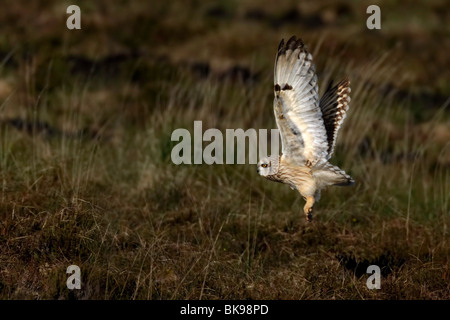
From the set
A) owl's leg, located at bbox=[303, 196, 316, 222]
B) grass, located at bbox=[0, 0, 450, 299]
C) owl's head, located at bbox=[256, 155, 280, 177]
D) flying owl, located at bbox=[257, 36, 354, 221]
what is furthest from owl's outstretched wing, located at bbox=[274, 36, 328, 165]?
grass, located at bbox=[0, 0, 450, 299]

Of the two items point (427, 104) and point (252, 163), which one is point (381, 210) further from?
point (427, 104)

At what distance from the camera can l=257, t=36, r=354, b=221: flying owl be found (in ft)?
16.6

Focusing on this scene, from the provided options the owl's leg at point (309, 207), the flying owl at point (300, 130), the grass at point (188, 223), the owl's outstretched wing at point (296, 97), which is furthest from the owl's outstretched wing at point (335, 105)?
the grass at point (188, 223)

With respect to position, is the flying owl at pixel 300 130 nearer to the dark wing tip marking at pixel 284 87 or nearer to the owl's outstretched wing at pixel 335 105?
the dark wing tip marking at pixel 284 87

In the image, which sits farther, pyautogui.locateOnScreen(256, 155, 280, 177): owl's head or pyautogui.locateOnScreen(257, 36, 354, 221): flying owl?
pyautogui.locateOnScreen(256, 155, 280, 177): owl's head

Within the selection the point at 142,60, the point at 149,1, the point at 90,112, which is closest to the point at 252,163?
the point at 90,112

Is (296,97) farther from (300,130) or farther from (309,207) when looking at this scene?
(309,207)

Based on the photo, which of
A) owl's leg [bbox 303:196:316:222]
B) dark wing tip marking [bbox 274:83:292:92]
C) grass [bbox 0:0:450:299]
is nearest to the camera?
dark wing tip marking [bbox 274:83:292:92]

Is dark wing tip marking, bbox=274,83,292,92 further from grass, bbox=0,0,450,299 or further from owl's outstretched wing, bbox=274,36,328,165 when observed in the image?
grass, bbox=0,0,450,299

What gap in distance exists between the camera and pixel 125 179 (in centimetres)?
789

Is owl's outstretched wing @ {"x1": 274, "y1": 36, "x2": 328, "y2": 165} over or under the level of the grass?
over

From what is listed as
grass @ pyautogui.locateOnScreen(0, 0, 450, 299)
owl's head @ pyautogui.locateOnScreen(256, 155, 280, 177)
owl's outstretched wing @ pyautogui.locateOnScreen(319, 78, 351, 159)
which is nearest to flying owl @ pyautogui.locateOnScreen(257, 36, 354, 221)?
owl's head @ pyautogui.locateOnScreen(256, 155, 280, 177)

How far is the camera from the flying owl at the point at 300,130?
506cm

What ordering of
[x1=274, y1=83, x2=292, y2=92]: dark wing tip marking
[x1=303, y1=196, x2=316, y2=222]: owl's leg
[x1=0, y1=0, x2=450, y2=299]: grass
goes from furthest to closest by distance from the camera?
[x1=0, y1=0, x2=450, y2=299]: grass
[x1=303, y1=196, x2=316, y2=222]: owl's leg
[x1=274, y1=83, x2=292, y2=92]: dark wing tip marking
